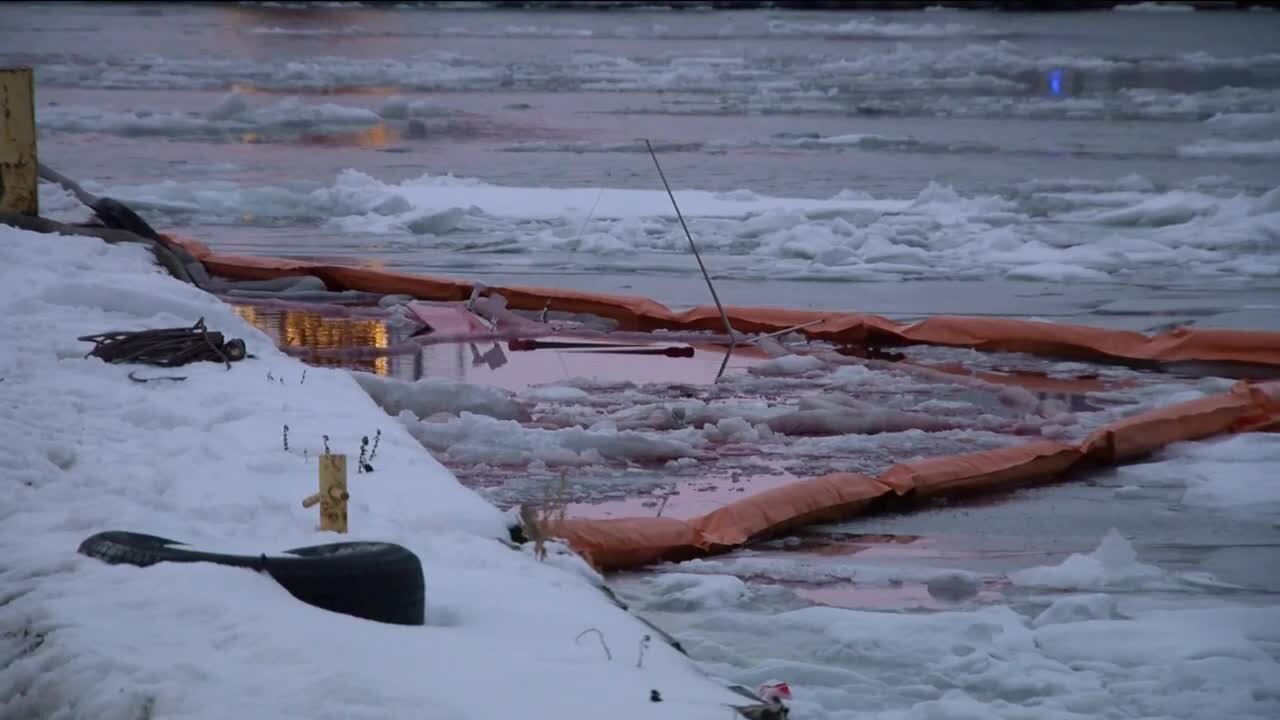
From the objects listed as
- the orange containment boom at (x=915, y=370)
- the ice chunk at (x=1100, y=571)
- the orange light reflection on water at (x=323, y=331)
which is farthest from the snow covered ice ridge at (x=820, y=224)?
the ice chunk at (x=1100, y=571)

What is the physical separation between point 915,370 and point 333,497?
536cm

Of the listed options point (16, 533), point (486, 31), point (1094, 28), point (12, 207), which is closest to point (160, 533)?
point (16, 533)

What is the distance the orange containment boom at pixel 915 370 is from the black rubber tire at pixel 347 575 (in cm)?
173

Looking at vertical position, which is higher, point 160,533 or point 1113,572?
point 160,533

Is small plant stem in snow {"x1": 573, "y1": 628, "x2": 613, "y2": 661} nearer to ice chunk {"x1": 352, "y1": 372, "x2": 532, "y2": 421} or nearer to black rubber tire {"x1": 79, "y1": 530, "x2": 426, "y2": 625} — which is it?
black rubber tire {"x1": 79, "y1": 530, "x2": 426, "y2": 625}

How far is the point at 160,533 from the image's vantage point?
15.7 ft

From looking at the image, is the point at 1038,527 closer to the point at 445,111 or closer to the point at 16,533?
the point at 16,533

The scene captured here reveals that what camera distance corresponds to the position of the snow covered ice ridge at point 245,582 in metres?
3.69

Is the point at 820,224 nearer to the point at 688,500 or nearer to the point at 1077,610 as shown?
the point at 688,500

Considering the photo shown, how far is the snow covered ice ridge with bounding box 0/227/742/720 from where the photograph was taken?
12.1 feet

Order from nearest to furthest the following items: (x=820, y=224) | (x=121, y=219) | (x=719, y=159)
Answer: (x=121, y=219)
(x=820, y=224)
(x=719, y=159)

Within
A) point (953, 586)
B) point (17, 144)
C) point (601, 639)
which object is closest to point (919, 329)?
point (953, 586)

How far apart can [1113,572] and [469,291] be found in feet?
20.2

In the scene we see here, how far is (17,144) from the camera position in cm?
1040
